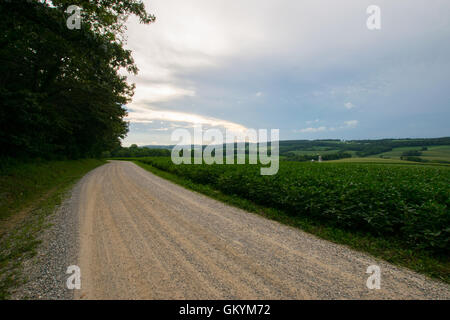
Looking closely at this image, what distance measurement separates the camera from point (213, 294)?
2.71 m

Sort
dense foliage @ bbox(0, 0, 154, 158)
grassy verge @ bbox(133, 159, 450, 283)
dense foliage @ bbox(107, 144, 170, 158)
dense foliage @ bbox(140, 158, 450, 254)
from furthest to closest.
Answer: dense foliage @ bbox(107, 144, 170, 158) → dense foliage @ bbox(0, 0, 154, 158) → dense foliage @ bbox(140, 158, 450, 254) → grassy verge @ bbox(133, 159, 450, 283)

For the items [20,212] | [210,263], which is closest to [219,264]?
[210,263]

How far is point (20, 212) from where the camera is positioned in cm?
616

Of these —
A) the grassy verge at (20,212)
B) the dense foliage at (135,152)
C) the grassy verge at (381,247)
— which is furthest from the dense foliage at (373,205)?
the dense foliage at (135,152)

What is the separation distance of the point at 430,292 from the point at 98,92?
66.5ft

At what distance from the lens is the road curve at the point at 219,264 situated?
2756mm

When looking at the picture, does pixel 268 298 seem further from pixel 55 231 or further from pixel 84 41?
pixel 84 41

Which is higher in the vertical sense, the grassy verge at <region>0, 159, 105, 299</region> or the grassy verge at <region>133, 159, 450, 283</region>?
the grassy verge at <region>0, 159, 105, 299</region>

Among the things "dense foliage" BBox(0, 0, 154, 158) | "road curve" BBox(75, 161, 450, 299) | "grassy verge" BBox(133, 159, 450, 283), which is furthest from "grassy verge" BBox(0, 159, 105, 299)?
"grassy verge" BBox(133, 159, 450, 283)

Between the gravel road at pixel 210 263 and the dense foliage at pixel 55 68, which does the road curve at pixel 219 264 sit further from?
the dense foliage at pixel 55 68

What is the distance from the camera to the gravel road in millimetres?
2752

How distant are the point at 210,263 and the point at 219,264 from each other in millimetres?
175

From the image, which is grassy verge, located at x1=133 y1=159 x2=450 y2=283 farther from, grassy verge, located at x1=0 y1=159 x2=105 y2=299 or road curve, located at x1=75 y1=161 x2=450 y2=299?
grassy verge, located at x1=0 y1=159 x2=105 y2=299

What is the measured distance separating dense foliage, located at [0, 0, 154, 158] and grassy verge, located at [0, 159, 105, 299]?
2.88 metres
